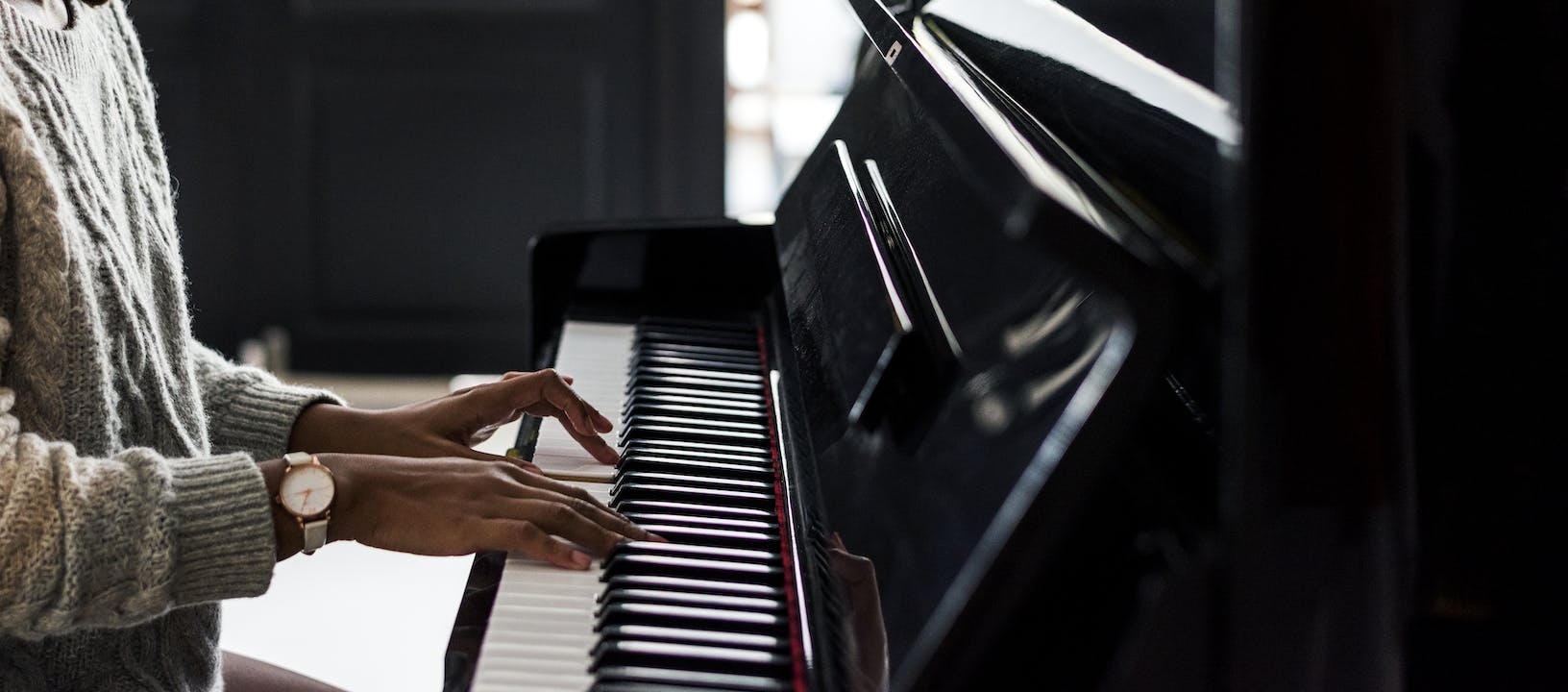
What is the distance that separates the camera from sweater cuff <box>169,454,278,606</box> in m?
0.82

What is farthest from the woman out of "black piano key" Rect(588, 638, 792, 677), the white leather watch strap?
"black piano key" Rect(588, 638, 792, 677)

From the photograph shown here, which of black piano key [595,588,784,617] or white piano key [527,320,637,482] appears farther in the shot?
white piano key [527,320,637,482]

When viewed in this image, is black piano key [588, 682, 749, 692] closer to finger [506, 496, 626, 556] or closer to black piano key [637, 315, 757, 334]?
finger [506, 496, 626, 556]

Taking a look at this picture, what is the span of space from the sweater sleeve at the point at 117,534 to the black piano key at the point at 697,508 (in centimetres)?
23

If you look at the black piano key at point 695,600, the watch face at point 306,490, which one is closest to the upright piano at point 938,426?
the black piano key at point 695,600

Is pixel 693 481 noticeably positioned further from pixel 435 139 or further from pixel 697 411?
pixel 435 139

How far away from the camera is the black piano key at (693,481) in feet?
3.20

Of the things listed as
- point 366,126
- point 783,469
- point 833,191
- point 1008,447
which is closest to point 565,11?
point 366,126

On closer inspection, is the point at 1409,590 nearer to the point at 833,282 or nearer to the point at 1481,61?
the point at 1481,61

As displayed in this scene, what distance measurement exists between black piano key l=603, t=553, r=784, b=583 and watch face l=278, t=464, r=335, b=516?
0.59 ft

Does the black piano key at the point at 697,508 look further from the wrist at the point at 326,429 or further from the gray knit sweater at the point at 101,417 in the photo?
the wrist at the point at 326,429

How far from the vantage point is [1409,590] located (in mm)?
586

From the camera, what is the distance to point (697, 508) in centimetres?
93

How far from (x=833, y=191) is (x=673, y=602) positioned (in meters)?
0.57
